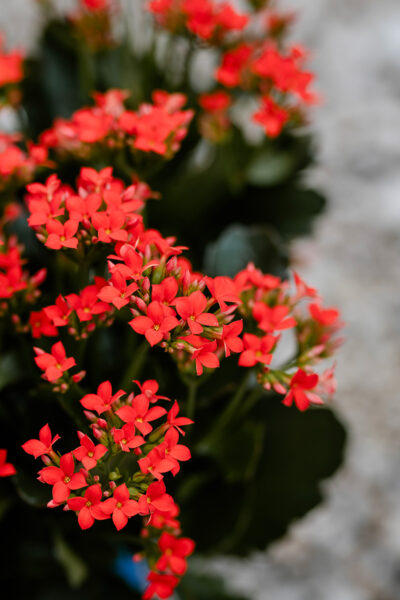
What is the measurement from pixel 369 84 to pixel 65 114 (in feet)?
2.26

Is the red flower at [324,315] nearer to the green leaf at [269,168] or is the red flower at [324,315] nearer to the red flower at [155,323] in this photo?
the red flower at [155,323]

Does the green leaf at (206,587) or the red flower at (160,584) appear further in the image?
the green leaf at (206,587)

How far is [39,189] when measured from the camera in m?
0.29

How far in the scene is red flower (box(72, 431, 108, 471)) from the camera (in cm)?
24

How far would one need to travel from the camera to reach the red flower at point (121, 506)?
0.77ft

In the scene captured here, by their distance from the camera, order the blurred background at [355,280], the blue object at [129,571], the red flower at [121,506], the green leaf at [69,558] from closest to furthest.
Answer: the red flower at [121,506], the green leaf at [69,558], the blue object at [129,571], the blurred background at [355,280]

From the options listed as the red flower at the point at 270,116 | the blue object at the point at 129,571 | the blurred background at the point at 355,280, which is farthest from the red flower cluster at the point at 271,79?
the blue object at the point at 129,571

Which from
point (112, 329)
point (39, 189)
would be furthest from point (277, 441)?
point (39, 189)

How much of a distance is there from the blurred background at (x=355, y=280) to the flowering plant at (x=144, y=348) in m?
0.15

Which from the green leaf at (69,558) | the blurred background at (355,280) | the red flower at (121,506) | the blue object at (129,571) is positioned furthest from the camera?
the blurred background at (355,280)

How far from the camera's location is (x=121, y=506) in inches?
9.5

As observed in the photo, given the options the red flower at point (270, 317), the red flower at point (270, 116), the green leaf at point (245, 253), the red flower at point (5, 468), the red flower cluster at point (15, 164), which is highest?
the red flower at point (270, 116)

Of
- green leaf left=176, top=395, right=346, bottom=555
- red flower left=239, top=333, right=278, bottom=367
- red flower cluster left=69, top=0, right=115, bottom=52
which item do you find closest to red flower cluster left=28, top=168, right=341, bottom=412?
red flower left=239, top=333, right=278, bottom=367

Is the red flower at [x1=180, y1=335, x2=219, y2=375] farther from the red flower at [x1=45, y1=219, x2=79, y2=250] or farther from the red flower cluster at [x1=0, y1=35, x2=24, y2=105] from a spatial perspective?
the red flower cluster at [x1=0, y1=35, x2=24, y2=105]
